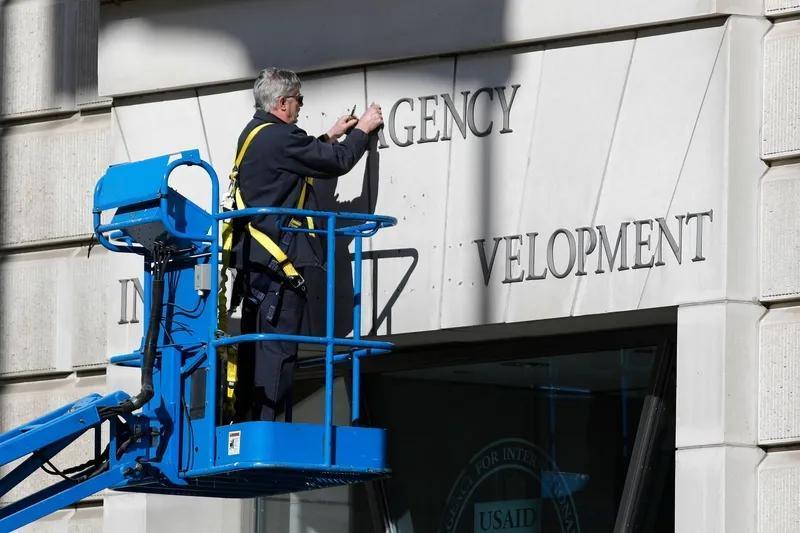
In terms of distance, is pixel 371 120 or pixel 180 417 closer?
pixel 180 417

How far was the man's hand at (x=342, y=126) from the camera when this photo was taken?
31.1 ft

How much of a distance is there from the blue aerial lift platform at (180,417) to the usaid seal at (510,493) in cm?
141

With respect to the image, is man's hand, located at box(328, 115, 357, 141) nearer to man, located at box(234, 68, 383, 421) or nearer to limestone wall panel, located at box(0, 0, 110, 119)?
man, located at box(234, 68, 383, 421)

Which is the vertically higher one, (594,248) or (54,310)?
(594,248)

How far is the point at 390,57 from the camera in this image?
9609mm

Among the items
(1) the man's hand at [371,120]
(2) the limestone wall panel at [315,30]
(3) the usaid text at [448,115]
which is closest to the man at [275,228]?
(1) the man's hand at [371,120]

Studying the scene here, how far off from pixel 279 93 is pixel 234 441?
1964mm

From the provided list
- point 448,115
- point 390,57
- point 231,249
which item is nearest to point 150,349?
point 231,249

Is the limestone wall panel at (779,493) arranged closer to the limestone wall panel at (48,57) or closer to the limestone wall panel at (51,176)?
the limestone wall panel at (51,176)

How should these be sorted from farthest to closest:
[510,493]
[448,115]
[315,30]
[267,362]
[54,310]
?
[54,310] < [315,30] < [510,493] < [448,115] < [267,362]

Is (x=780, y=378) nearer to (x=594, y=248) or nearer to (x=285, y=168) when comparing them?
(x=594, y=248)

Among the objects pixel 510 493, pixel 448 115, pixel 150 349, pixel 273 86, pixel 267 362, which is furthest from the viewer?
pixel 510 493

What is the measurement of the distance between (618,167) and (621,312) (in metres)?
0.71

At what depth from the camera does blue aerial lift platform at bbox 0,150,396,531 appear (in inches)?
315
